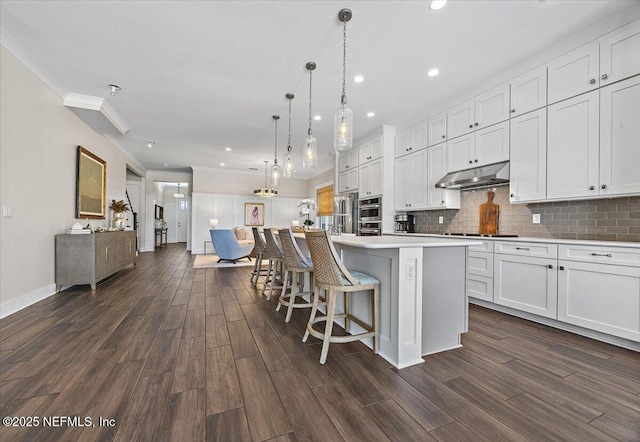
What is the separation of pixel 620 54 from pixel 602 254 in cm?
174

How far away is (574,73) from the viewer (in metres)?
2.63

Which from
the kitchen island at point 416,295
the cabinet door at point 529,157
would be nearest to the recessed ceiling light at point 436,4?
the cabinet door at point 529,157

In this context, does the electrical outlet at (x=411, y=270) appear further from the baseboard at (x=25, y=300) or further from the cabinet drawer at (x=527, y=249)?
the baseboard at (x=25, y=300)

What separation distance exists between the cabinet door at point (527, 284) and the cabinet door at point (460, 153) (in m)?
1.36

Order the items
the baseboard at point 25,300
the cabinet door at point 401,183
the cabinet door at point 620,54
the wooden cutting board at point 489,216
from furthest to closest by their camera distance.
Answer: the cabinet door at point 401,183 < the wooden cutting board at point 489,216 < the baseboard at point 25,300 < the cabinet door at point 620,54

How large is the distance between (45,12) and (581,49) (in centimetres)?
483

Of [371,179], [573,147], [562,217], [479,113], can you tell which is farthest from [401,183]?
[573,147]

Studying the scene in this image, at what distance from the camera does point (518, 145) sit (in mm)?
3096

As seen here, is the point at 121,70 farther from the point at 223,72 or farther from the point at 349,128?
the point at 349,128

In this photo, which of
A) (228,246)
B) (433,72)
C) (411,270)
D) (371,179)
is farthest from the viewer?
(228,246)

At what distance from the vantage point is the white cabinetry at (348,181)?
19.1 ft

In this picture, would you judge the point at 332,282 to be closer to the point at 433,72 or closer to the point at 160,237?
the point at 433,72

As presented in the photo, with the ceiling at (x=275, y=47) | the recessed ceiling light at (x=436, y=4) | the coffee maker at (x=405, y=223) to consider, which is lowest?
the coffee maker at (x=405, y=223)

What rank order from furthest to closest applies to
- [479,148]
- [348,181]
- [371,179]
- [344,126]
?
[348,181]
[371,179]
[479,148]
[344,126]
